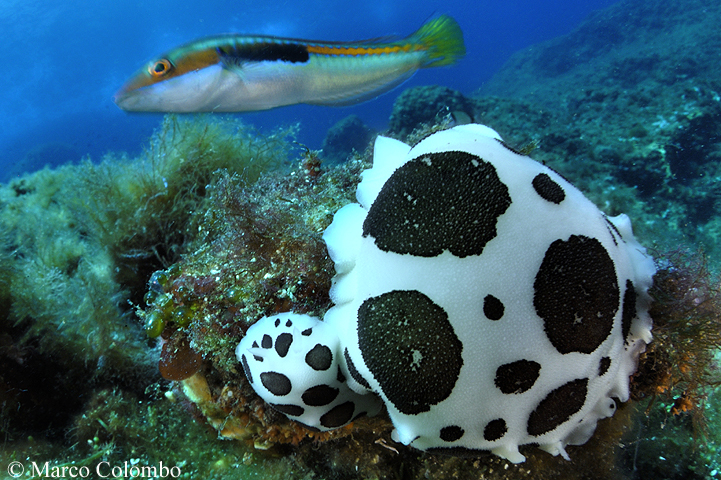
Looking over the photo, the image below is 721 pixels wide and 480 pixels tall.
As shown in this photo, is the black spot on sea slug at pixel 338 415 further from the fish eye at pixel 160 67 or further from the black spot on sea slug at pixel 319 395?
the fish eye at pixel 160 67

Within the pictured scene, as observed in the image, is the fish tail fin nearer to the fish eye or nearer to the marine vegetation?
the marine vegetation

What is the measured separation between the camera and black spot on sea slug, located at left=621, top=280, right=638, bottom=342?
164 cm

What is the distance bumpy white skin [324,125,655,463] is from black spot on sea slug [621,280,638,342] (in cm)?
1

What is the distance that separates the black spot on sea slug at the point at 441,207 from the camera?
152 centimetres

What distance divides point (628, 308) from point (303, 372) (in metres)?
1.61

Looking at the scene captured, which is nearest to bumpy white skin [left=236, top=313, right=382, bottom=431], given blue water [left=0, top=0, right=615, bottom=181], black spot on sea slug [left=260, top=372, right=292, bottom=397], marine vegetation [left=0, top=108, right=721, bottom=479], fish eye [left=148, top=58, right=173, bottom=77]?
black spot on sea slug [left=260, top=372, right=292, bottom=397]

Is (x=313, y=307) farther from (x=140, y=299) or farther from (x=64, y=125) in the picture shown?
(x=64, y=125)

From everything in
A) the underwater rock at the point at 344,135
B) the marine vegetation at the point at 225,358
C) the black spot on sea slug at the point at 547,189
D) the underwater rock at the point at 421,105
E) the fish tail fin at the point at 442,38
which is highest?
the fish tail fin at the point at 442,38

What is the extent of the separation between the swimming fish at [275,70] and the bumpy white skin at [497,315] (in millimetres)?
1390

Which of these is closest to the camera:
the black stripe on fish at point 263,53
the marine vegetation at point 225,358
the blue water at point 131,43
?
the marine vegetation at point 225,358

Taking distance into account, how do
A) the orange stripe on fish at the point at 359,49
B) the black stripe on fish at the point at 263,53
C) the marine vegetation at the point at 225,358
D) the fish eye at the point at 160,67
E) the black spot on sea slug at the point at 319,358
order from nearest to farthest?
1. the black spot on sea slug at the point at 319,358
2. the marine vegetation at the point at 225,358
3. the fish eye at the point at 160,67
4. the black stripe on fish at the point at 263,53
5. the orange stripe on fish at the point at 359,49

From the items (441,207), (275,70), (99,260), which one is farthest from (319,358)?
(99,260)

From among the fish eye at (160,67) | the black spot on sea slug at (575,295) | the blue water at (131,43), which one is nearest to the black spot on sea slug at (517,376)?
the black spot on sea slug at (575,295)

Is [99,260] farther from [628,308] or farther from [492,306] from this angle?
[628,308]
